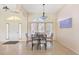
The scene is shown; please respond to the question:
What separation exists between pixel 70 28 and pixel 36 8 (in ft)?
2.52

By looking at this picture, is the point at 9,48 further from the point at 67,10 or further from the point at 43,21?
the point at 67,10

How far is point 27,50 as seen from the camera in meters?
2.03

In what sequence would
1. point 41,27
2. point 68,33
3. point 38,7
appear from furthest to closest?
point 68,33
point 41,27
point 38,7

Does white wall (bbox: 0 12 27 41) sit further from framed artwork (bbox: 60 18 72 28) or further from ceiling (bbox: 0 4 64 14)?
framed artwork (bbox: 60 18 72 28)

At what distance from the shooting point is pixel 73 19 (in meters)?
2.38

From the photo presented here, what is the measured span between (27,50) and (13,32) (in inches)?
15.3

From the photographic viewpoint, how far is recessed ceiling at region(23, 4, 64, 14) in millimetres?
1940

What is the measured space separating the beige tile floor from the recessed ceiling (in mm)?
585

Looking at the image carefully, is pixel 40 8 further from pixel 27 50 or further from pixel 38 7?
pixel 27 50

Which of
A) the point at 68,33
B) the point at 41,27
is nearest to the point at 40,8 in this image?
the point at 41,27

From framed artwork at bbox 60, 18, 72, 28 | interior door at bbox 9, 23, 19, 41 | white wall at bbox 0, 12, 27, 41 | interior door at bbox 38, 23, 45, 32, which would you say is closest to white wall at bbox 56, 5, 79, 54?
framed artwork at bbox 60, 18, 72, 28

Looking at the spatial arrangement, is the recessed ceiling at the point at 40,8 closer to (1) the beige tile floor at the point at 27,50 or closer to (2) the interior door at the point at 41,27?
(2) the interior door at the point at 41,27

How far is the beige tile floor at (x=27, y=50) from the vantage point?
1.95 meters
